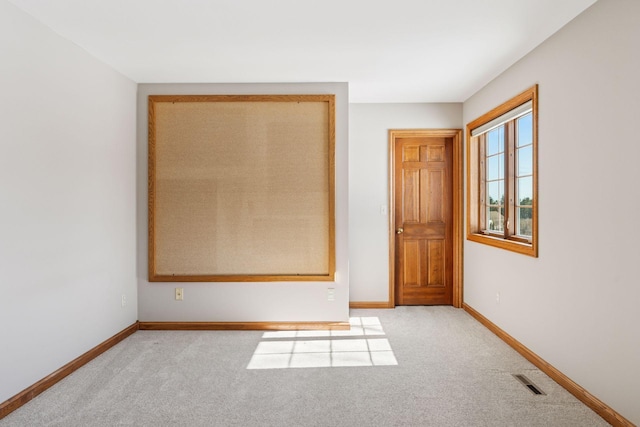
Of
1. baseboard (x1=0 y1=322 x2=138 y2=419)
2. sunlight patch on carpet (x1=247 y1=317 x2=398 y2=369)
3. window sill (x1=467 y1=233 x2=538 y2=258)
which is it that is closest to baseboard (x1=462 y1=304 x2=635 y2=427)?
window sill (x1=467 y1=233 x2=538 y2=258)

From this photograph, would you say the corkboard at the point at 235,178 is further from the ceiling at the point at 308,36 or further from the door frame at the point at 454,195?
the door frame at the point at 454,195

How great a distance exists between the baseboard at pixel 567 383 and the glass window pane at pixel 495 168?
4.84 ft

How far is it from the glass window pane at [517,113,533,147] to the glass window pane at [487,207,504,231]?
0.73m

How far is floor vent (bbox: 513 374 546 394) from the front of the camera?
2.52 meters

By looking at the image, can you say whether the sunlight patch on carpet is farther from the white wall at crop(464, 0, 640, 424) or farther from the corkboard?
the white wall at crop(464, 0, 640, 424)

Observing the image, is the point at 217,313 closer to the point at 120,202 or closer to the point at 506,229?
the point at 120,202

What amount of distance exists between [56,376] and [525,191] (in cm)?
392

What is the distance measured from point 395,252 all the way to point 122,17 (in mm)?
3554

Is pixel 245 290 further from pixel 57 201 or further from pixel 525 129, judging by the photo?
pixel 525 129

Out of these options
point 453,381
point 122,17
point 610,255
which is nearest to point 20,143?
point 122,17

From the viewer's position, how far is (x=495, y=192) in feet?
12.9

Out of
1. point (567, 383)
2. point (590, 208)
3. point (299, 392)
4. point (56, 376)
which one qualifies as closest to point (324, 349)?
point (299, 392)

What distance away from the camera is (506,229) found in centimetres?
361

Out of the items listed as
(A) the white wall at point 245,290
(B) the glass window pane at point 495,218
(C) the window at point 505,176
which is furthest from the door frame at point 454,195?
(A) the white wall at point 245,290
